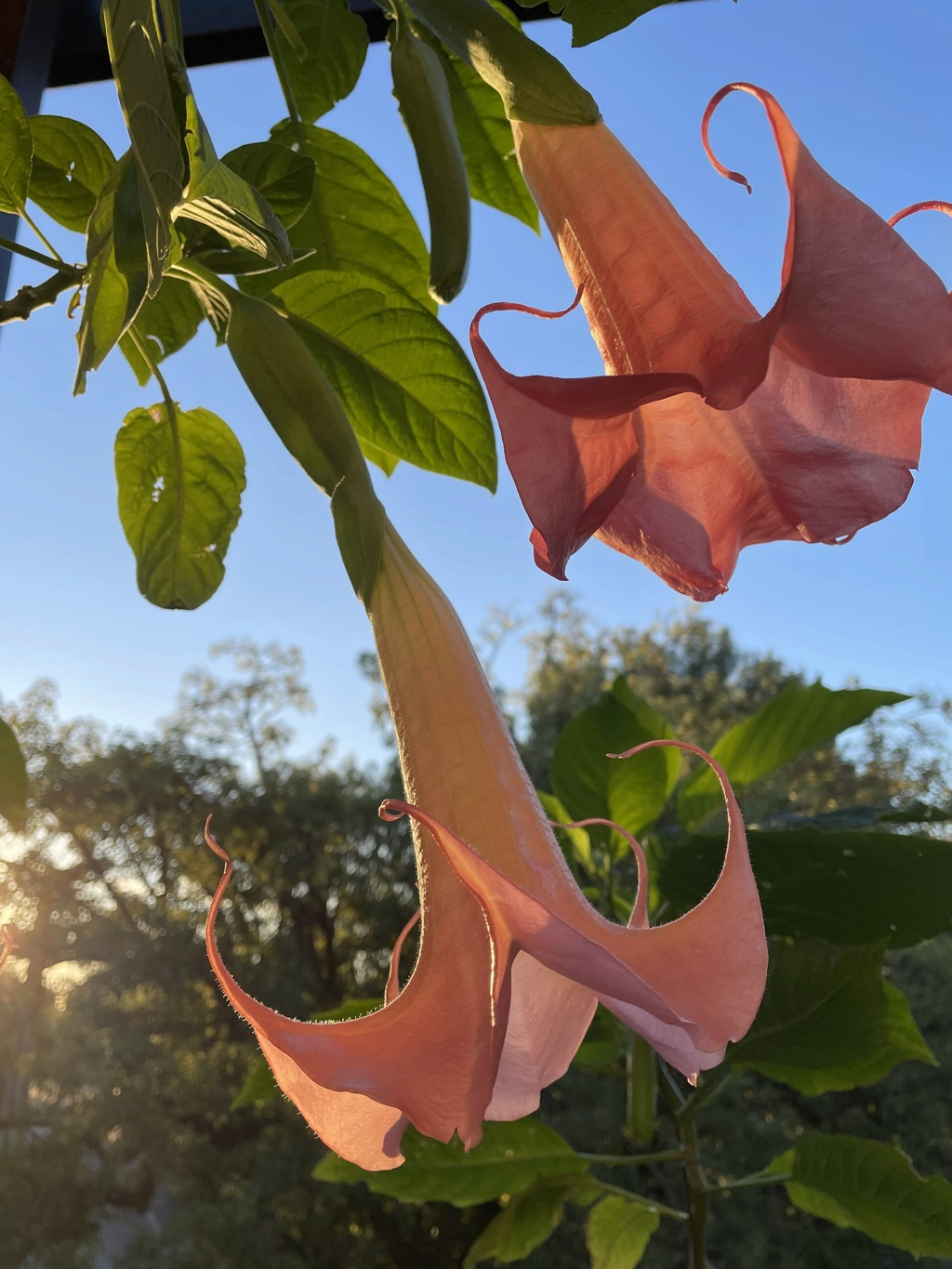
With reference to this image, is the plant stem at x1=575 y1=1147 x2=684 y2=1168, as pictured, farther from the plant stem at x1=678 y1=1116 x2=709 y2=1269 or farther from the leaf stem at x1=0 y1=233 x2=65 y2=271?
the leaf stem at x1=0 y1=233 x2=65 y2=271

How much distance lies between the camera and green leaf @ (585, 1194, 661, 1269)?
75 cm

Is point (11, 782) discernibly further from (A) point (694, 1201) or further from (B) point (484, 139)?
(A) point (694, 1201)

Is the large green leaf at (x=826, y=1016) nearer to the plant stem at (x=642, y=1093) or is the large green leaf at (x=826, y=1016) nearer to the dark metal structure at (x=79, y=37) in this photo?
the plant stem at (x=642, y=1093)

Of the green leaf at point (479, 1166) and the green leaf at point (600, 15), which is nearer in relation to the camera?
the green leaf at point (600, 15)

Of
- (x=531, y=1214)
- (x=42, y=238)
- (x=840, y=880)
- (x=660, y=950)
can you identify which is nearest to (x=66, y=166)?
(x=42, y=238)

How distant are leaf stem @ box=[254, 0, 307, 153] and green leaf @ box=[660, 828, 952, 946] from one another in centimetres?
39

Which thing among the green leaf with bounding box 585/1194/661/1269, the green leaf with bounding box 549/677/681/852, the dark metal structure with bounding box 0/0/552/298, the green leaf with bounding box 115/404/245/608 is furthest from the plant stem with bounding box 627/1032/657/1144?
the dark metal structure with bounding box 0/0/552/298

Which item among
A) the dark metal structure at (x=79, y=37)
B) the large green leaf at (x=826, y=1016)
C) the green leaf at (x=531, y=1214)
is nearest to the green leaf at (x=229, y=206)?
the dark metal structure at (x=79, y=37)

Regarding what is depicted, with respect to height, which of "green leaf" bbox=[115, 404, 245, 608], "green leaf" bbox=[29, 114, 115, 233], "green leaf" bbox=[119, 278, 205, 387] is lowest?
"green leaf" bbox=[115, 404, 245, 608]

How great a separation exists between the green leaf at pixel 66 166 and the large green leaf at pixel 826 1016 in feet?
1.92

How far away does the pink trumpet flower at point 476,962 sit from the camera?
5.5 inches

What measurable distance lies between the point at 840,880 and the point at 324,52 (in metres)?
0.46

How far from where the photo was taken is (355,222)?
1.13 feet

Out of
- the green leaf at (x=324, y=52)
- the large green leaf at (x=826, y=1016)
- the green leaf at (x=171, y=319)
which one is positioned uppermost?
the green leaf at (x=324, y=52)
